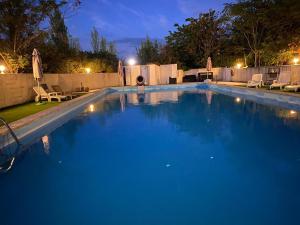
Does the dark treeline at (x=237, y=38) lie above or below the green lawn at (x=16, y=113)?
above

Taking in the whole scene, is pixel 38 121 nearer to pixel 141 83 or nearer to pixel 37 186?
pixel 37 186

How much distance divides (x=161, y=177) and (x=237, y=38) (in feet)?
80.3

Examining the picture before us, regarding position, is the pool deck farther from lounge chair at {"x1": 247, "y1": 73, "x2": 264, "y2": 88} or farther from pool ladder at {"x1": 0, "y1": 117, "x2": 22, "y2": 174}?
lounge chair at {"x1": 247, "y1": 73, "x2": 264, "y2": 88}

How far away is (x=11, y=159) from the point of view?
504cm

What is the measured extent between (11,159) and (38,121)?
7.09ft

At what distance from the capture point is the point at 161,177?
392 cm

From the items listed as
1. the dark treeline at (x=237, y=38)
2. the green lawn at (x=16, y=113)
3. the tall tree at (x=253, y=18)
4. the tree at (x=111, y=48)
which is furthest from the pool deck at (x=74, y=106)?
the tree at (x=111, y=48)

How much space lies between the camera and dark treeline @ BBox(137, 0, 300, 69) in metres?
16.8

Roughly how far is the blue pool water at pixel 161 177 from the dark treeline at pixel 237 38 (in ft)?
39.9

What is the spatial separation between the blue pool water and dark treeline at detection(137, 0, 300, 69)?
1215 centimetres

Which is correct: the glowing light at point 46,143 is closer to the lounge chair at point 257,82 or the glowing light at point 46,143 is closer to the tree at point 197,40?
the lounge chair at point 257,82

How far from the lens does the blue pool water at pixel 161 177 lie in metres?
2.95

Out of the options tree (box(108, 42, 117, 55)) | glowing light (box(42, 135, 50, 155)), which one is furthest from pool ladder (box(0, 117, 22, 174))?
tree (box(108, 42, 117, 55))

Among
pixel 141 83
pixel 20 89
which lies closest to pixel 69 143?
pixel 20 89
